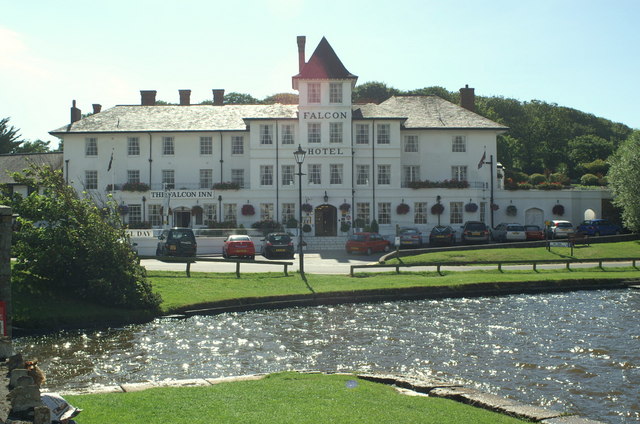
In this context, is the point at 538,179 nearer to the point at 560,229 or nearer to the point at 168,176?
the point at 560,229

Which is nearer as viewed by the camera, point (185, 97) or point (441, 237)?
point (441, 237)

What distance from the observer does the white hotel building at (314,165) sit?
52781 mm

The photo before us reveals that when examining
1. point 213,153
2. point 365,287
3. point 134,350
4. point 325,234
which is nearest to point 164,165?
point 213,153

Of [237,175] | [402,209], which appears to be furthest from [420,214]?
[237,175]

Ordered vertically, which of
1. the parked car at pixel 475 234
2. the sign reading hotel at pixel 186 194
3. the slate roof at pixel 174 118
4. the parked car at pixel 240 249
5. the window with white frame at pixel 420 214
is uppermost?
the slate roof at pixel 174 118

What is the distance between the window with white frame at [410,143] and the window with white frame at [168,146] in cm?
1871

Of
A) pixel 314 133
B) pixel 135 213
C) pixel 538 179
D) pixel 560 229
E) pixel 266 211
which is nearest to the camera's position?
pixel 560 229

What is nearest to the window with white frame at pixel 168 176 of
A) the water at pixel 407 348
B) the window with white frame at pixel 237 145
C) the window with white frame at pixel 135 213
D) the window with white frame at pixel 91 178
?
the window with white frame at pixel 135 213

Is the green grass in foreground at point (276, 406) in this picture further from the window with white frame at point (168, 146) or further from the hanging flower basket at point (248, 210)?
the window with white frame at point (168, 146)

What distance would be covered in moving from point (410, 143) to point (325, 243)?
41.7ft

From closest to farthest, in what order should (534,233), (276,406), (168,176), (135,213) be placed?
(276,406)
(534,233)
(135,213)
(168,176)

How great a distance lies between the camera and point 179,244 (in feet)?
131

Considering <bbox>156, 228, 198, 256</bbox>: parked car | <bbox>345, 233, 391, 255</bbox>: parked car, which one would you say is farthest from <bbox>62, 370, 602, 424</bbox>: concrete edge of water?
<bbox>345, 233, 391, 255</bbox>: parked car

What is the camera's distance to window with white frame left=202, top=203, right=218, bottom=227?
2098 inches
